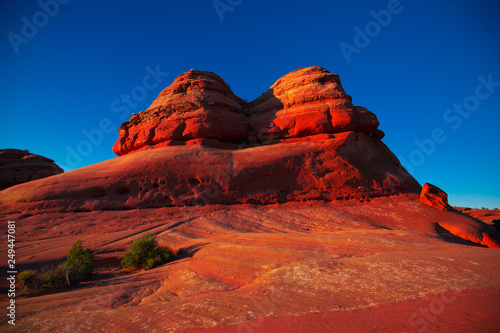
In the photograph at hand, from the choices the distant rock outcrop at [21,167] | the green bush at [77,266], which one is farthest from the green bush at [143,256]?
the distant rock outcrop at [21,167]

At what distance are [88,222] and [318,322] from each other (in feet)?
42.8

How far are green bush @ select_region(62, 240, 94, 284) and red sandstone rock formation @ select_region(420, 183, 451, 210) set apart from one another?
17.4m

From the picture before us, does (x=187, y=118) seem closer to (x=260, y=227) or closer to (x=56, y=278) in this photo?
(x=260, y=227)

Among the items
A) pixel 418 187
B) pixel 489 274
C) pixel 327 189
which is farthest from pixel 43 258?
pixel 418 187

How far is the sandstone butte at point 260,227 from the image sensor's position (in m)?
3.21

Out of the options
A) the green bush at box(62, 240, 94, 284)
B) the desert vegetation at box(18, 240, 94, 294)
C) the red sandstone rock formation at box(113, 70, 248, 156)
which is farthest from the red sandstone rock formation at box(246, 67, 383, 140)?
the desert vegetation at box(18, 240, 94, 294)

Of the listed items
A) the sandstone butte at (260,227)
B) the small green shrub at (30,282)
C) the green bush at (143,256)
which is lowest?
the small green shrub at (30,282)

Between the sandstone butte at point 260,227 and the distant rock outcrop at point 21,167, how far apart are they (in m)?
15.3

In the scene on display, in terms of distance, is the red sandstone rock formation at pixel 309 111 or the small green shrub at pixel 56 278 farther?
the red sandstone rock formation at pixel 309 111

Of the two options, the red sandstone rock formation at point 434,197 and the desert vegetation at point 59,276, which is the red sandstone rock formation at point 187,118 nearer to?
the desert vegetation at point 59,276

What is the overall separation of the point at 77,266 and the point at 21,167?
97.0 feet

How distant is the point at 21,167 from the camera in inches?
1055

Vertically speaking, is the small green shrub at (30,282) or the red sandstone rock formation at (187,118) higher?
the red sandstone rock formation at (187,118)

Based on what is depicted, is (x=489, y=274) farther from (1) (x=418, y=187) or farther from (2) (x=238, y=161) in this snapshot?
(1) (x=418, y=187)
